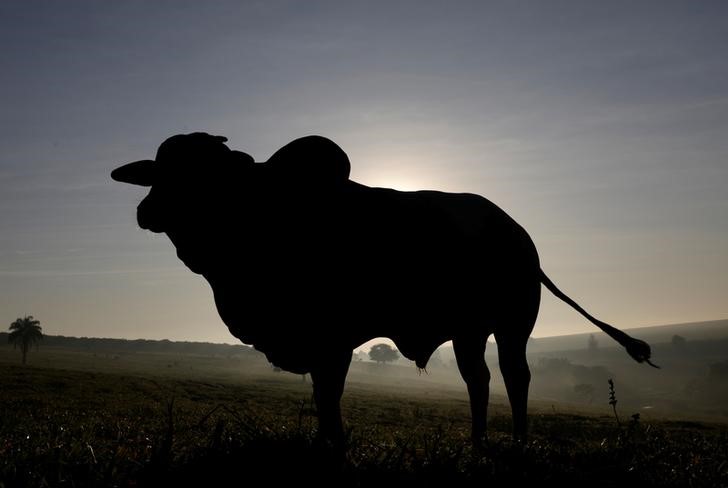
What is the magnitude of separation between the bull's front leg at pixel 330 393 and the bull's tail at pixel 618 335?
3.74m

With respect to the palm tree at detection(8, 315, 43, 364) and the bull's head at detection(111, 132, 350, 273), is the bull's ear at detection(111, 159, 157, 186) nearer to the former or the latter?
the bull's head at detection(111, 132, 350, 273)

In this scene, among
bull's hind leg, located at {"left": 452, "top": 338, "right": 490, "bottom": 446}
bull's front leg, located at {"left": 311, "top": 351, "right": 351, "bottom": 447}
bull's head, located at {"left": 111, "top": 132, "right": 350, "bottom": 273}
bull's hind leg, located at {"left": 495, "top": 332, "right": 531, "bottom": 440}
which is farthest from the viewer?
bull's hind leg, located at {"left": 495, "top": 332, "right": 531, "bottom": 440}

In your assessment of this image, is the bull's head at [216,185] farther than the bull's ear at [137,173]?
No

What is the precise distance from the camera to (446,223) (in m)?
6.70

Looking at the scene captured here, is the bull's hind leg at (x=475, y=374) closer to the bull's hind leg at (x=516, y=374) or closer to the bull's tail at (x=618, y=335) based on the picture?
the bull's hind leg at (x=516, y=374)

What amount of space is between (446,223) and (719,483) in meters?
3.65

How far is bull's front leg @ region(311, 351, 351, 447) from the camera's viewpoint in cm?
492

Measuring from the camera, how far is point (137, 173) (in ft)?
19.2

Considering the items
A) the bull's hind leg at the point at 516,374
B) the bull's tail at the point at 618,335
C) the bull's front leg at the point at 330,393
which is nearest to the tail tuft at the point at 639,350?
the bull's tail at the point at 618,335

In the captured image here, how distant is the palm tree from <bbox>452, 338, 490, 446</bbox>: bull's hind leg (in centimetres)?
15511

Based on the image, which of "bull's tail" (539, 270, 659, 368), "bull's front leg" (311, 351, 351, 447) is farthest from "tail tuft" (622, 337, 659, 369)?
"bull's front leg" (311, 351, 351, 447)

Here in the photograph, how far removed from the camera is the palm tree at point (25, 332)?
450 feet

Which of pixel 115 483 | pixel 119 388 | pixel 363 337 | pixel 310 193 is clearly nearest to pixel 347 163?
pixel 310 193

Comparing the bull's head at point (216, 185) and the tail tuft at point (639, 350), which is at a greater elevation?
the bull's head at point (216, 185)
